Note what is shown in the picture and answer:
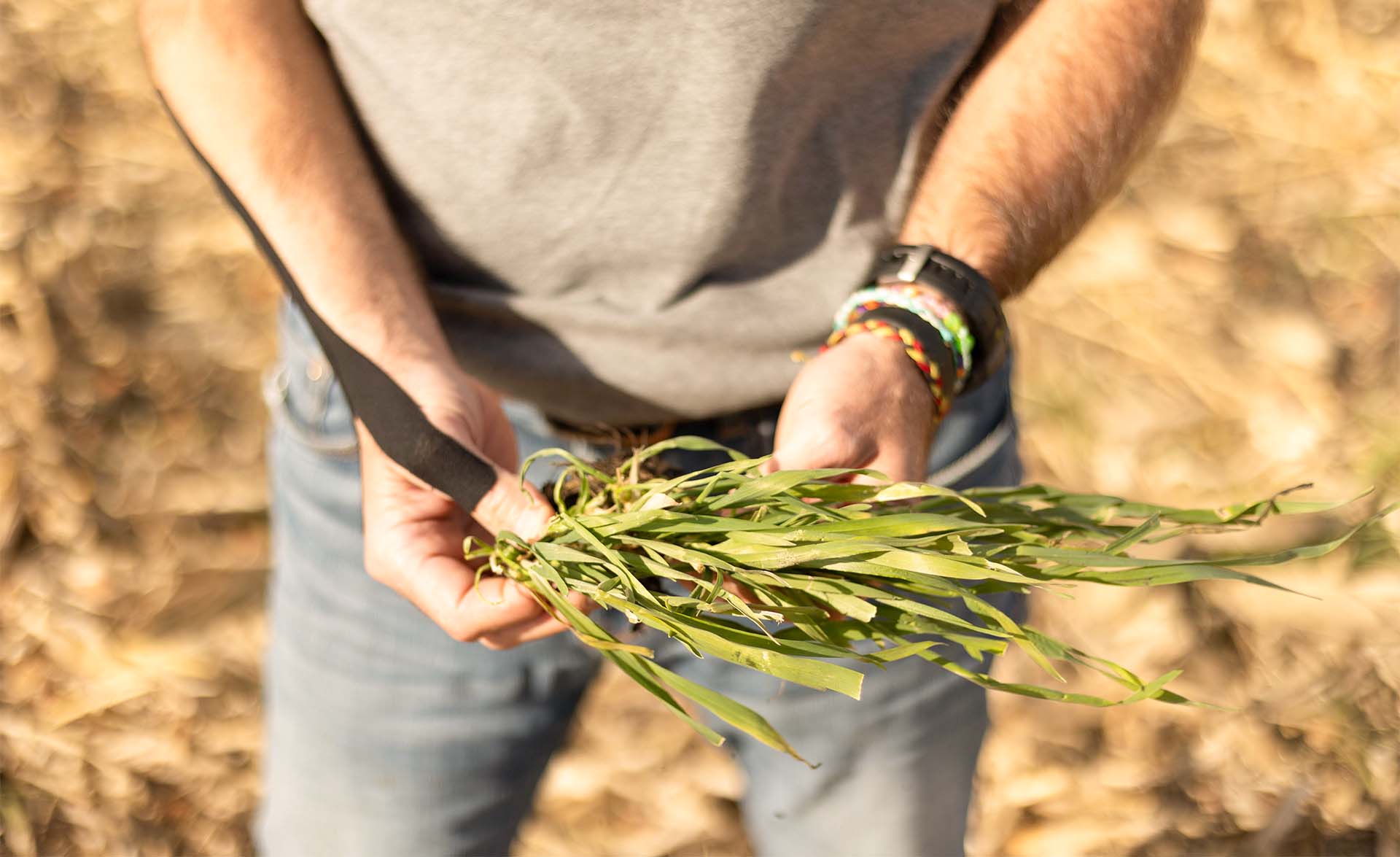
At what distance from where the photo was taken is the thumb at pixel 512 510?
73cm

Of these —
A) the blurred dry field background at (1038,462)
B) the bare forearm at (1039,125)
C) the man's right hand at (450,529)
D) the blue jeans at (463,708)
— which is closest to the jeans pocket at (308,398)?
the blue jeans at (463,708)

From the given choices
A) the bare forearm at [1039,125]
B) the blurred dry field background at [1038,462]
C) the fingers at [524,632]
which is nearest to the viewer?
the fingers at [524,632]

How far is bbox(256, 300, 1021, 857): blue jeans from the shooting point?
946 mm

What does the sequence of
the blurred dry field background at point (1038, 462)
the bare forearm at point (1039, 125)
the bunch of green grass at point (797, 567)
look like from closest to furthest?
1. the bunch of green grass at point (797, 567)
2. the bare forearm at point (1039, 125)
3. the blurred dry field background at point (1038, 462)

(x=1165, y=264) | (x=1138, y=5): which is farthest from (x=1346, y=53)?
(x=1138, y=5)

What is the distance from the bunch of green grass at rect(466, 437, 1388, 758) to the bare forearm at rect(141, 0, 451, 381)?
0.67 ft

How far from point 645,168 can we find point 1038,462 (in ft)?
5.42

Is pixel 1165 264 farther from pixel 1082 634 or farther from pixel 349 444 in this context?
pixel 349 444

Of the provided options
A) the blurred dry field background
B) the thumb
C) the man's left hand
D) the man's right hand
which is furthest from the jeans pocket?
the blurred dry field background

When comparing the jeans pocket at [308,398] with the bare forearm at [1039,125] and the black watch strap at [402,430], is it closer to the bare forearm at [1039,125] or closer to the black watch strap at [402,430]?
the black watch strap at [402,430]

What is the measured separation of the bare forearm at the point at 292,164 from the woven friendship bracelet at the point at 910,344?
31 cm

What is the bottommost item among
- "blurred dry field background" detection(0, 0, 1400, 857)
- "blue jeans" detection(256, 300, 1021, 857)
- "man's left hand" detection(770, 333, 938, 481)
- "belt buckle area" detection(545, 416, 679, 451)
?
"blurred dry field background" detection(0, 0, 1400, 857)

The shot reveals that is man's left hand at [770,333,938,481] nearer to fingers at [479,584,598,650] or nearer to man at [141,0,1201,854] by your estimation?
man at [141,0,1201,854]

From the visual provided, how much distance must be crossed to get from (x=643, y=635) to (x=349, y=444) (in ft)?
0.97
